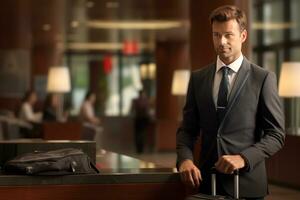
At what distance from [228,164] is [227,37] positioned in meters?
0.58

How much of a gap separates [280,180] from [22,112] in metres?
8.06

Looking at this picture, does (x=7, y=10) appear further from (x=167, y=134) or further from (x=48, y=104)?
(x=167, y=134)

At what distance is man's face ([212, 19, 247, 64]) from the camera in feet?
11.6

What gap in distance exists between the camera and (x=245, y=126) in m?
3.66

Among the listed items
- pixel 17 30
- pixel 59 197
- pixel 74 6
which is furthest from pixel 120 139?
pixel 59 197

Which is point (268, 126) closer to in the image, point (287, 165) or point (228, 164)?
point (228, 164)

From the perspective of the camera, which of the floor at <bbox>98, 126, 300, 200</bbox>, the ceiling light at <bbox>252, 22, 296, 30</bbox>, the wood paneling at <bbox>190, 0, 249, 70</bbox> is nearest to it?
the wood paneling at <bbox>190, 0, 249, 70</bbox>

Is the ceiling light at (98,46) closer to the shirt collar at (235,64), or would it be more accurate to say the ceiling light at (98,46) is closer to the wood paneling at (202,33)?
the wood paneling at (202,33)

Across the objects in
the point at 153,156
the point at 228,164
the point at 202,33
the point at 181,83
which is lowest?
the point at 153,156

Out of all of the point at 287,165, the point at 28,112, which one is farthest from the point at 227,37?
the point at 28,112

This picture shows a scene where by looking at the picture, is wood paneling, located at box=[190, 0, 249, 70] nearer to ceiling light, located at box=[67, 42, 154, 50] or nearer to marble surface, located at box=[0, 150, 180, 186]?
marble surface, located at box=[0, 150, 180, 186]

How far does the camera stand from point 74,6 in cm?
1886

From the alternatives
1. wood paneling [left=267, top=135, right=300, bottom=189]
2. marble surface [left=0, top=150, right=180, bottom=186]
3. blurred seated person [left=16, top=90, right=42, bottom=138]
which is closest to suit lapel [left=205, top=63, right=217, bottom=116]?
marble surface [left=0, top=150, right=180, bottom=186]

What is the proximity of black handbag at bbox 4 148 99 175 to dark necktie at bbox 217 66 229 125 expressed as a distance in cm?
96
